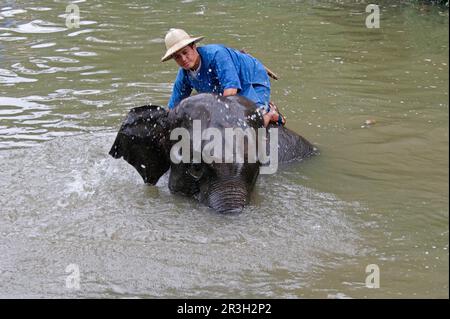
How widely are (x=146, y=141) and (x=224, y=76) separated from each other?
94 cm

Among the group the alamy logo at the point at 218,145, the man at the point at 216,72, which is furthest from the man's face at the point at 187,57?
the alamy logo at the point at 218,145

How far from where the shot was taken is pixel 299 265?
5.29 metres

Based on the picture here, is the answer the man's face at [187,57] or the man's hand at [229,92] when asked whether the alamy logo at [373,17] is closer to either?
the man's face at [187,57]

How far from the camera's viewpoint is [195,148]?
20.2 feet

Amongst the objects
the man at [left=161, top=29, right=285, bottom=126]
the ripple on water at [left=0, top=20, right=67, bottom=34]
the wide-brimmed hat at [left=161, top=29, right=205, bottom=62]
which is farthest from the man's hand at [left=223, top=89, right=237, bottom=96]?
the ripple on water at [left=0, top=20, right=67, bottom=34]

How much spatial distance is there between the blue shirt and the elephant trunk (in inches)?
41.7

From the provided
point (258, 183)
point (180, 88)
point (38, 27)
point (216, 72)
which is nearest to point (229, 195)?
point (258, 183)

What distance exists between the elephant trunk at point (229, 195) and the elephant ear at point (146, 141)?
0.77 meters

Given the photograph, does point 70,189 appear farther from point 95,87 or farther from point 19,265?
point 95,87

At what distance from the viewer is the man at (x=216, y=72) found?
22.2 feet

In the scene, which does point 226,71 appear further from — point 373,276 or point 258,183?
point 373,276

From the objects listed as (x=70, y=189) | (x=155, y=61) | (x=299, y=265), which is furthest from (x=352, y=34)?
(x=299, y=265)

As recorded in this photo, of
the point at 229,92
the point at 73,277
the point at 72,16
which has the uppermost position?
the point at 229,92

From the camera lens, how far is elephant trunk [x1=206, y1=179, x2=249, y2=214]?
608cm
